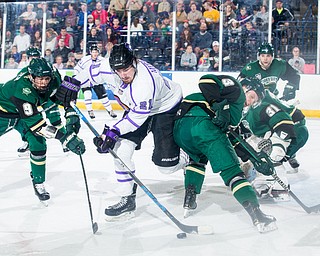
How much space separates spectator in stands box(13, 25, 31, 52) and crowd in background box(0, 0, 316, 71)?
2 cm

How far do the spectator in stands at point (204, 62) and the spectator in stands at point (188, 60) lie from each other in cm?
10

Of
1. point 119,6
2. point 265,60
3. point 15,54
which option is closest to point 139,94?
point 265,60

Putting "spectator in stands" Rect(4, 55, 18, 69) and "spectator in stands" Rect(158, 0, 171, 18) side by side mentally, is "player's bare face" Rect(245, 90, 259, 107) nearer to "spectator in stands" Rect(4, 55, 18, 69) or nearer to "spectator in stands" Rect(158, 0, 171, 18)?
"spectator in stands" Rect(158, 0, 171, 18)

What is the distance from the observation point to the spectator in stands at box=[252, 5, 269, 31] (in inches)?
328

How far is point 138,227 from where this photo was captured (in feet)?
10.1

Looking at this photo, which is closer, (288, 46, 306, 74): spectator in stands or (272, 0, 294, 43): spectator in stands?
(288, 46, 306, 74): spectator in stands

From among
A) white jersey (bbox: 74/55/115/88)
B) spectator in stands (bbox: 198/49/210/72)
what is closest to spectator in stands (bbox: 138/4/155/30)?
spectator in stands (bbox: 198/49/210/72)

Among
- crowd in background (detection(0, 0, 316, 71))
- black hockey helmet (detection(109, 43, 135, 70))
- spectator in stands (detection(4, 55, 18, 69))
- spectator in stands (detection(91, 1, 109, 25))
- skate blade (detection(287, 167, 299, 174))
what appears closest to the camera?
black hockey helmet (detection(109, 43, 135, 70))

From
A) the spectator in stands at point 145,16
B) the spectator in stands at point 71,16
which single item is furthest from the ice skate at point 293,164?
the spectator in stands at point 71,16

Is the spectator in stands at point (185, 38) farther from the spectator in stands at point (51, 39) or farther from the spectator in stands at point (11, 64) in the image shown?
the spectator in stands at point (11, 64)

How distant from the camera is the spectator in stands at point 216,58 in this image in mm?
8461

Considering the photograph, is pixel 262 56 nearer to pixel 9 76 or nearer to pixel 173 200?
pixel 173 200

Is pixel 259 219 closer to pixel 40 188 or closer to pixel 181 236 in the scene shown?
pixel 181 236

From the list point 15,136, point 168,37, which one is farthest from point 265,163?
point 168,37
